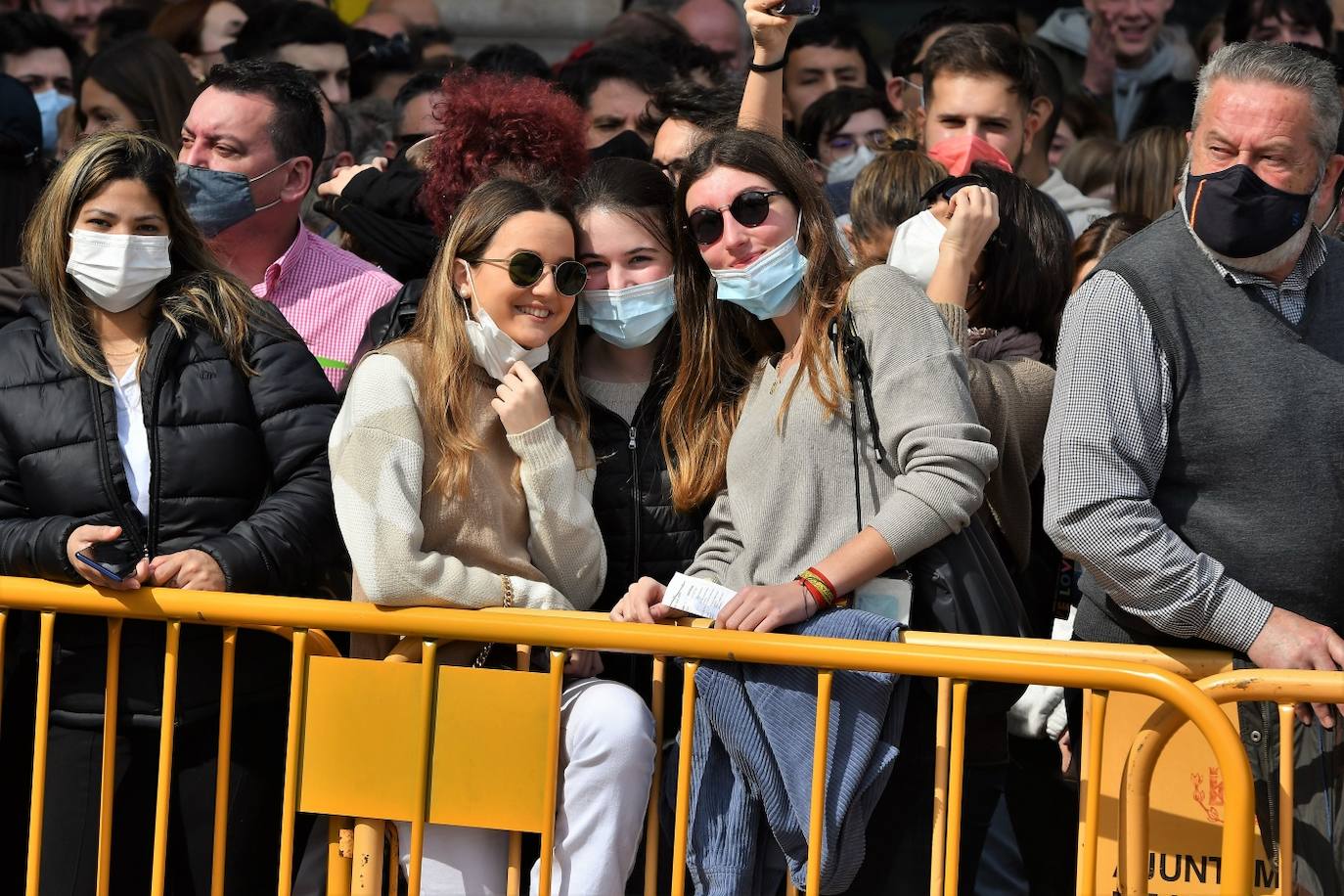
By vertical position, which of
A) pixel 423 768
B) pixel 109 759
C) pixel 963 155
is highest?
pixel 963 155

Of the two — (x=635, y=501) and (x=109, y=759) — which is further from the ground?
(x=635, y=501)

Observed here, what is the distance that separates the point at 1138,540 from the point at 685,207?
1.46 meters

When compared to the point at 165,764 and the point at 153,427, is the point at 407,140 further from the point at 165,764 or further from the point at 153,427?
the point at 165,764

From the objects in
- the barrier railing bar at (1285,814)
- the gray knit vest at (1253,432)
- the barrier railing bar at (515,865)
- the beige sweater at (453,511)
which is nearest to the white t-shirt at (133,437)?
the beige sweater at (453,511)

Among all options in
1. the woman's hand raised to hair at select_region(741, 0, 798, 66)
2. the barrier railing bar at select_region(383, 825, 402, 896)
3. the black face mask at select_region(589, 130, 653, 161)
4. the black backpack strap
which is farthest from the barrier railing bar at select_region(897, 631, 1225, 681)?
the black face mask at select_region(589, 130, 653, 161)

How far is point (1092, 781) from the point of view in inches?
142

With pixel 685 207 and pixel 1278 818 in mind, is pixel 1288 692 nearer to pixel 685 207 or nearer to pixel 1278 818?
pixel 1278 818

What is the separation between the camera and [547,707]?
3.74m

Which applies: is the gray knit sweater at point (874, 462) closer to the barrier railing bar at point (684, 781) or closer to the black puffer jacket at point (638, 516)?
the black puffer jacket at point (638, 516)

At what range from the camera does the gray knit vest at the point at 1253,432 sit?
12.0 feet

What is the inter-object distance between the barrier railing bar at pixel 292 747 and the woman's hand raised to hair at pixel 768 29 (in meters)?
2.05

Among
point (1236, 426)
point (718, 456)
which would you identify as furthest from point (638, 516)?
point (1236, 426)

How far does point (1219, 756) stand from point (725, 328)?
1.69 metres

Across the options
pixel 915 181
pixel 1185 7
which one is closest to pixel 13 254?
pixel 915 181
